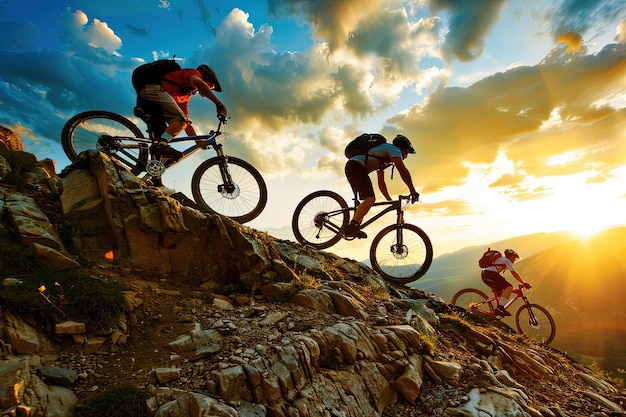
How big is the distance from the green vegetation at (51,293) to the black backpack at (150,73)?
492cm

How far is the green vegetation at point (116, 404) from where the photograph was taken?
3.37 m

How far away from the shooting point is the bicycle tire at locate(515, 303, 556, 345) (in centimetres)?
1469

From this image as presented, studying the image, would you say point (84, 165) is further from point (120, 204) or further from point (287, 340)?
point (287, 340)

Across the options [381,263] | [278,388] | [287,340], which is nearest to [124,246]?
[287,340]

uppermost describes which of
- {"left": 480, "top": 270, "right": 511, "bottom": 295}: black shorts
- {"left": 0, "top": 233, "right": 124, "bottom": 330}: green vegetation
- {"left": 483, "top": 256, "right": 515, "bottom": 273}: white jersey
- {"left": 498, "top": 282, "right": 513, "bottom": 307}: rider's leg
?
{"left": 0, "top": 233, "right": 124, "bottom": 330}: green vegetation

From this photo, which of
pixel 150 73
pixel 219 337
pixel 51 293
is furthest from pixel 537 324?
pixel 150 73

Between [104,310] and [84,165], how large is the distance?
4.62 metres

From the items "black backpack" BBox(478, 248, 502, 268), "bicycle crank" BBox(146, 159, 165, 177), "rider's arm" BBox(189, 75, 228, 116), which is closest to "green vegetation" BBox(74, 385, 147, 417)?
"bicycle crank" BBox(146, 159, 165, 177)

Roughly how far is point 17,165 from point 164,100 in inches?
184

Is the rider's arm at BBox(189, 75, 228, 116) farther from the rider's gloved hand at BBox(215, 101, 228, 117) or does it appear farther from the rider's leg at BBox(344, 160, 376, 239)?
the rider's leg at BBox(344, 160, 376, 239)

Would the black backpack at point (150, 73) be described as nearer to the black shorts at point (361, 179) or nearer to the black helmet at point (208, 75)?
the black helmet at point (208, 75)

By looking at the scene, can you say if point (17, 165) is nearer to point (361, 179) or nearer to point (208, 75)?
point (208, 75)

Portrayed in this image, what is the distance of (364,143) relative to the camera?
9477mm

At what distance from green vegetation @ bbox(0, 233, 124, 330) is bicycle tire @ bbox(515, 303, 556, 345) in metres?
17.9
